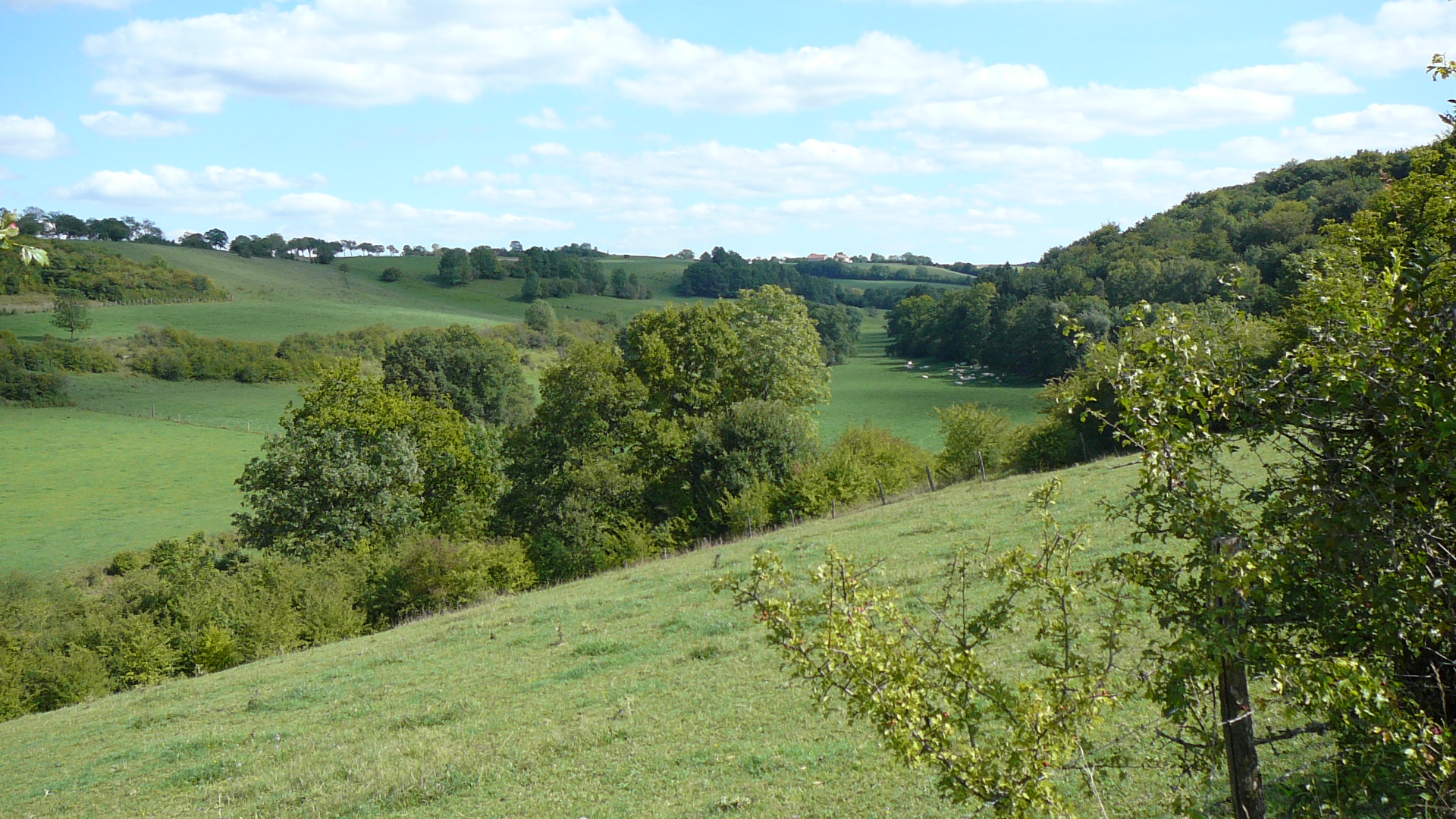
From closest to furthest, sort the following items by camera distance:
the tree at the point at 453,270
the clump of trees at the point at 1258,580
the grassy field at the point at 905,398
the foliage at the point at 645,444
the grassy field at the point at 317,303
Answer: the clump of trees at the point at 1258,580, the foliage at the point at 645,444, the grassy field at the point at 905,398, the grassy field at the point at 317,303, the tree at the point at 453,270

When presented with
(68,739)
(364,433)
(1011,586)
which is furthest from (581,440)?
(1011,586)

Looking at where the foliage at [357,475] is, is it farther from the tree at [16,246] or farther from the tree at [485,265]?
the tree at [485,265]

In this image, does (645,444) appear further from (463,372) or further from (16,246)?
(16,246)

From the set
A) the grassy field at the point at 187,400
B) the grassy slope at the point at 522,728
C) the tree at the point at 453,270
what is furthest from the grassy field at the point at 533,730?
the tree at the point at 453,270

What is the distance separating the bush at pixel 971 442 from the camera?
1580 inches

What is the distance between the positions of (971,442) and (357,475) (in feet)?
95.2

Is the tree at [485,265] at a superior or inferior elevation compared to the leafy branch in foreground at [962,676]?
superior

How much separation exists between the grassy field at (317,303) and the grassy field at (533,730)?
290 feet

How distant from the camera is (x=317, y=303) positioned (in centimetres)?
12325

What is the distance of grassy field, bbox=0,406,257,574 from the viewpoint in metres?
52.5

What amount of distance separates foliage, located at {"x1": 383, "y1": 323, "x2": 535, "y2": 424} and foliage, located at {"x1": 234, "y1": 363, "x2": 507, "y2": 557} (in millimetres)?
23906

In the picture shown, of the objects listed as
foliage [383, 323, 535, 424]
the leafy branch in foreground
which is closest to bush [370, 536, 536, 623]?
the leafy branch in foreground

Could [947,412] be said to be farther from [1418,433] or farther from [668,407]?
[1418,433]

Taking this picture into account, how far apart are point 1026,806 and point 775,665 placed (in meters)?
9.82
